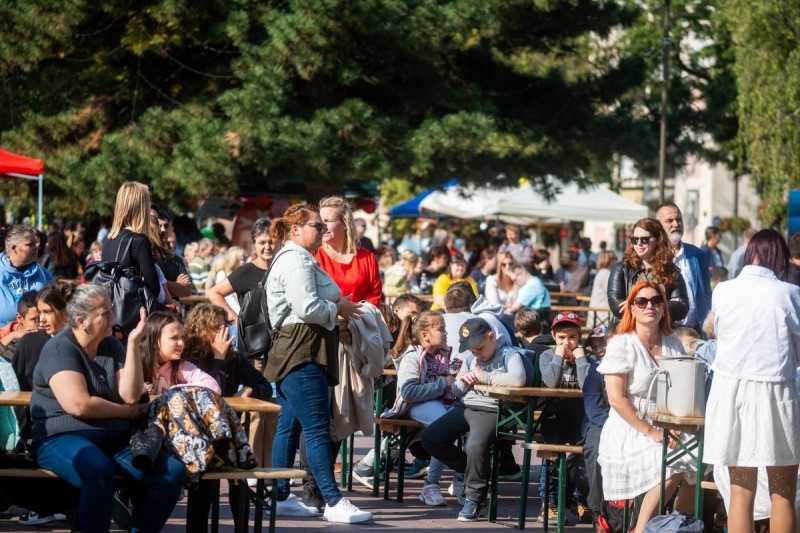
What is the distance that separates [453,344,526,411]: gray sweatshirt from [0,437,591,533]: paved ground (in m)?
0.74

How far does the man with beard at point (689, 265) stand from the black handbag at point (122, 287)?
3.46m

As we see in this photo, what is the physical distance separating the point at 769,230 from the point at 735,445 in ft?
3.63

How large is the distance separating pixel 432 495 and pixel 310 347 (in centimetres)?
179

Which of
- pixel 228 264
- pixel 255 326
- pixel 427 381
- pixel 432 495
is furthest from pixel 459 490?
pixel 228 264

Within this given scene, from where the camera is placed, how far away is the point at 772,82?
26.2m

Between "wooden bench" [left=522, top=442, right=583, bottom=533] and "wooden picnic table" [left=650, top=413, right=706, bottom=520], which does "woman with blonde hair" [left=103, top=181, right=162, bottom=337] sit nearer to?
"wooden bench" [left=522, top=442, right=583, bottom=533]

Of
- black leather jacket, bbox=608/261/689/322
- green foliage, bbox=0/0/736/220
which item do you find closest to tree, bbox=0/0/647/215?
green foliage, bbox=0/0/736/220

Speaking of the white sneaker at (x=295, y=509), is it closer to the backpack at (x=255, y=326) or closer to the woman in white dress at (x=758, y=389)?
the backpack at (x=255, y=326)

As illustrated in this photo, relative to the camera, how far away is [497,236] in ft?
89.5

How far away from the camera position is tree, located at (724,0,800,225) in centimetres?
2614

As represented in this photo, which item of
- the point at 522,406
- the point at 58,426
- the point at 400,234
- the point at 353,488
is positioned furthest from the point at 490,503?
the point at 400,234

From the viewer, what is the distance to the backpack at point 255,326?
8.25 metres

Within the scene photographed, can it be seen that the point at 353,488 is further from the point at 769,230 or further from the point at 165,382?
the point at 769,230

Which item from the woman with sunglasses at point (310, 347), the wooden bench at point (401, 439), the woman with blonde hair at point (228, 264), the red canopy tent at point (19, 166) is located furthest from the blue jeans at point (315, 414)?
the red canopy tent at point (19, 166)
